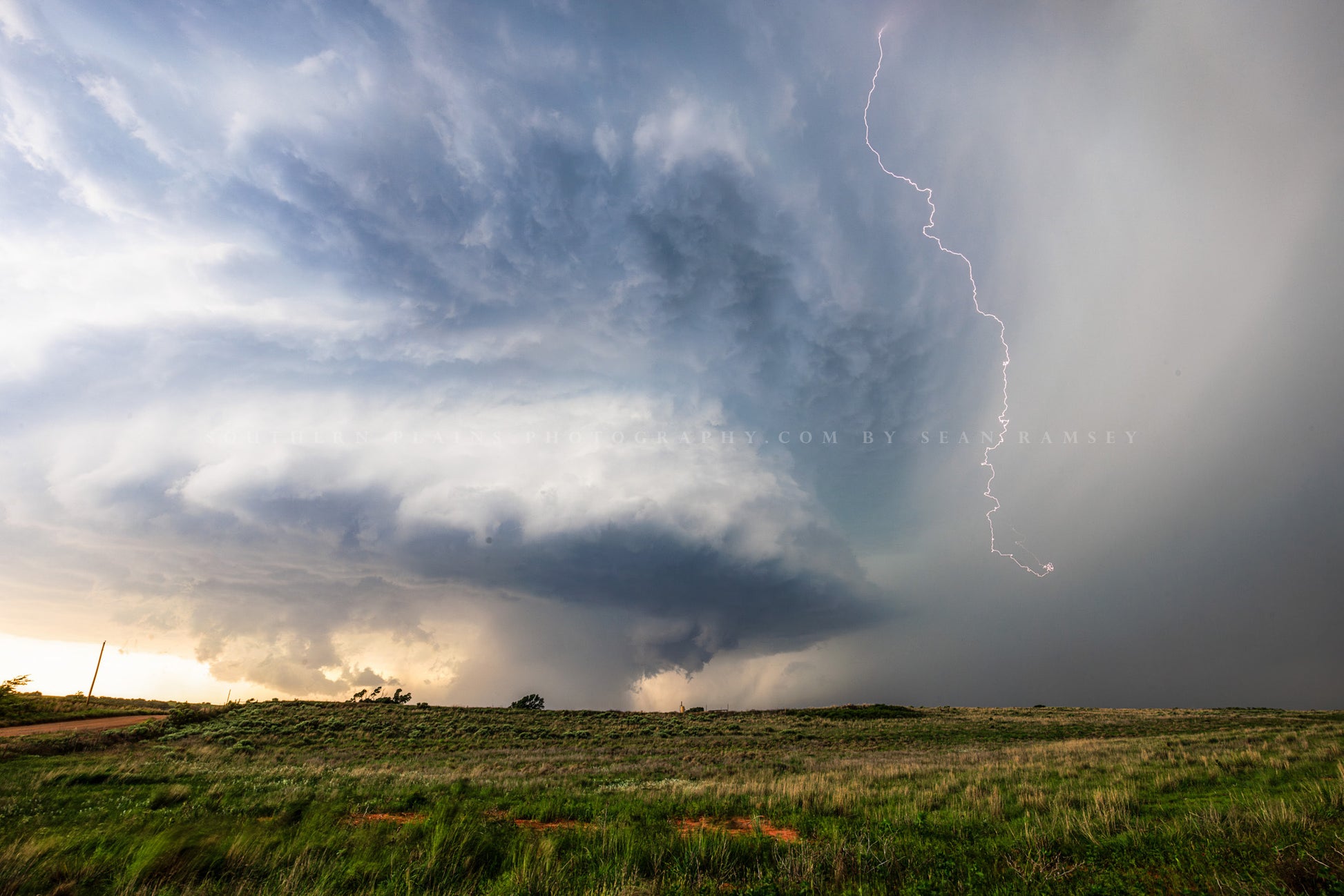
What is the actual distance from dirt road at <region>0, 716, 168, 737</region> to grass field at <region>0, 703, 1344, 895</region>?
364 inches

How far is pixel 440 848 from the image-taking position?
32.5 feet

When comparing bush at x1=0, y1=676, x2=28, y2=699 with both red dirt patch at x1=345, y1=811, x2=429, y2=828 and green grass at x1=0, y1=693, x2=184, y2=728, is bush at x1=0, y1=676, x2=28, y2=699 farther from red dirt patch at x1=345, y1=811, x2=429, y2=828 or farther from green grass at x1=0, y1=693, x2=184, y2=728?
red dirt patch at x1=345, y1=811, x2=429, y2=828

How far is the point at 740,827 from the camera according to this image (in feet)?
42.4

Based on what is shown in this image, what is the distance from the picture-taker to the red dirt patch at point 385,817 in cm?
1265

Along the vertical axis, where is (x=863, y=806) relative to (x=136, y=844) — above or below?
below

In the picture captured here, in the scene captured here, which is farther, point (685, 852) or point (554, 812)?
point (554, 812)

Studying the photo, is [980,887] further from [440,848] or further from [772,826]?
[440,848]

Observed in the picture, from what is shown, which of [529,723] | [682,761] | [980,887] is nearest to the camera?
[980,887]

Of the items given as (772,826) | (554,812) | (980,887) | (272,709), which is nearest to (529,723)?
(272,709)

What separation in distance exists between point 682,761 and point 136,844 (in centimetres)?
2169

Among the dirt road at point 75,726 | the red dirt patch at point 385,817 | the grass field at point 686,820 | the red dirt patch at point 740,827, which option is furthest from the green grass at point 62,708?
the red dirt patch at point 740,827

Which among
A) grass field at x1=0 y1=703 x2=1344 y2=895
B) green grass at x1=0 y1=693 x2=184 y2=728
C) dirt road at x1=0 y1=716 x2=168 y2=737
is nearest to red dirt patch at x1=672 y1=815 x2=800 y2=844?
grass field at x1=0 y1=703 x2=1344 y2=895

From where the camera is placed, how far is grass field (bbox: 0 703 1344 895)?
800 centimetres

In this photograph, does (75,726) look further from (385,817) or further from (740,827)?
(740,827)
